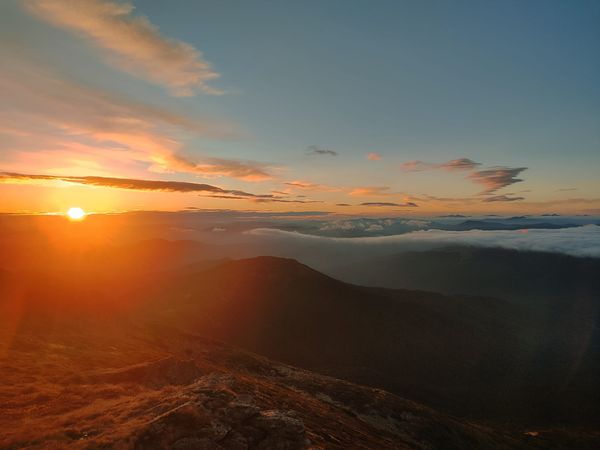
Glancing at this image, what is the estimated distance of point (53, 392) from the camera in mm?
34094

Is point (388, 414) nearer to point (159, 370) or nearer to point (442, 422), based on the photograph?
point (442, 422)

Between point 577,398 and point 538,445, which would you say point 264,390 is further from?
point 577,398

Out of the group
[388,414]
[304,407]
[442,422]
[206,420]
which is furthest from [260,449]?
[442,422]

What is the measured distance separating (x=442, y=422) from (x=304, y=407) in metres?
41.8

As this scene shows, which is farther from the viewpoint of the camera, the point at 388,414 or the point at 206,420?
the point at 388,414

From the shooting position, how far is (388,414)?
69312 mm

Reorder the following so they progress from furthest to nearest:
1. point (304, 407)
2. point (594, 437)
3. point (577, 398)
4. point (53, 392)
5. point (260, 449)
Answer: point (577, 398), point (594, 437), point (304, 407), point (53, 392), point (260, 449)

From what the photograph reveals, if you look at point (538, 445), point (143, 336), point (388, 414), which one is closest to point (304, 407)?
point (388, 414)

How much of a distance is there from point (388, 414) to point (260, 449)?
180ft

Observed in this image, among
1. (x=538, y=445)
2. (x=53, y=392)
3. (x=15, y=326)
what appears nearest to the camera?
(x=53, y=392)

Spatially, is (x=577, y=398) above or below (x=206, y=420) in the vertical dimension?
below

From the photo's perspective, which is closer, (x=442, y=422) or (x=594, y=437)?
(x=442, y=422)

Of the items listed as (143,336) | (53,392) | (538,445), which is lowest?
(538,445)

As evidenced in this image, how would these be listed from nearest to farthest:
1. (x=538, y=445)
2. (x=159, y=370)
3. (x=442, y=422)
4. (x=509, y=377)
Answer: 1. (x=159, y=370)
2. (x=442, y=422)
3. (x=538, y=445)
4. (x=509, y=377)
